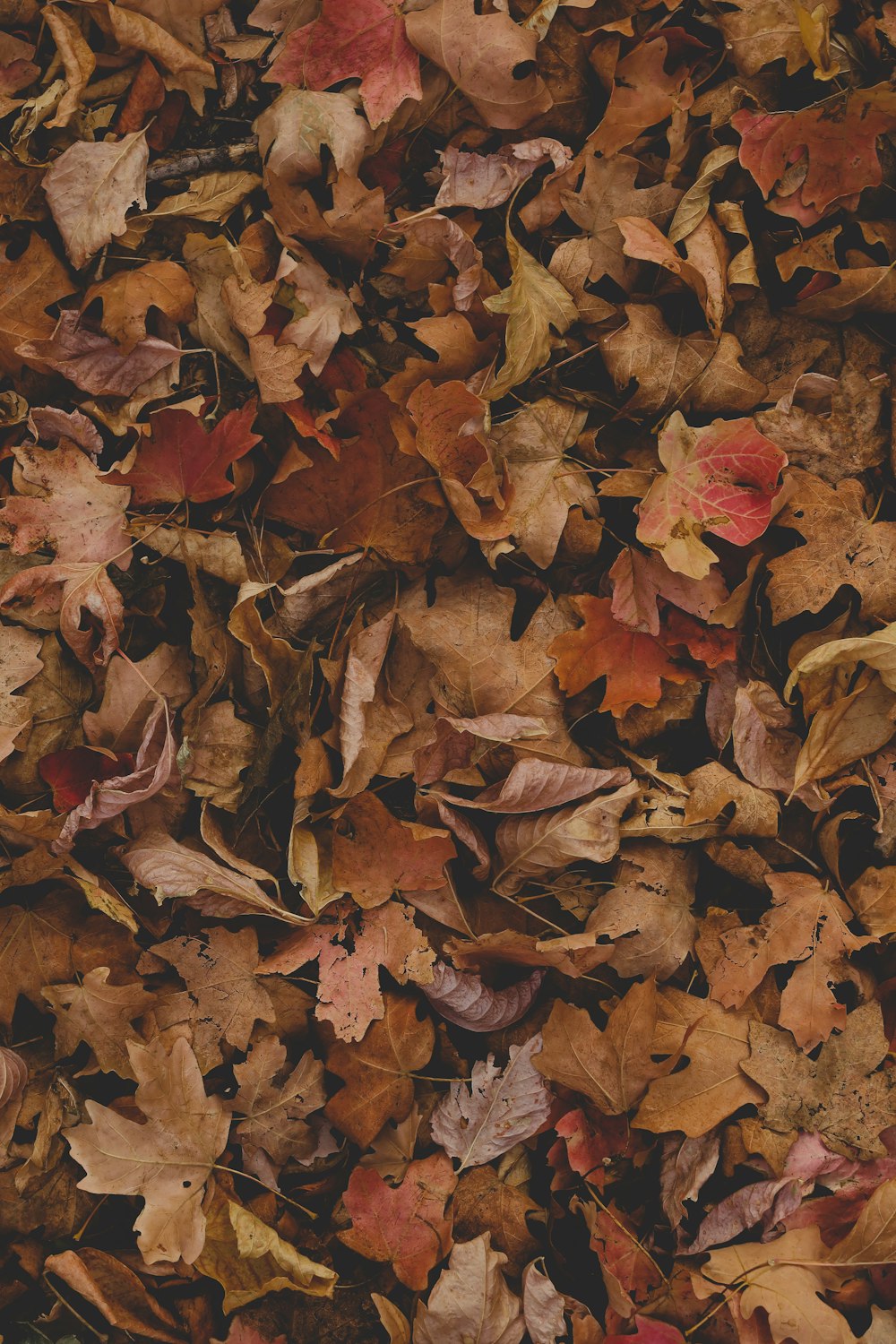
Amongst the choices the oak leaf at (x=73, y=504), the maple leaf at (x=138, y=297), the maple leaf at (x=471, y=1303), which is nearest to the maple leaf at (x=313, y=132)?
the maple leaf at (x=138, y=297)

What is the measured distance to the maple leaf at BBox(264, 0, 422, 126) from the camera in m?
2.14

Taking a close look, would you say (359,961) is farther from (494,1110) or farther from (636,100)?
(636,100)

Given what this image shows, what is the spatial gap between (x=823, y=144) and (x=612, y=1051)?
201 cm

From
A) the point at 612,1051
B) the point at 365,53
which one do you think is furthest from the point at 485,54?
the point at 612,1051

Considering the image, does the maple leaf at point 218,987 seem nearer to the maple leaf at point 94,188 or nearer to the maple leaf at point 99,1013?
the maple leaf at point 99,1013

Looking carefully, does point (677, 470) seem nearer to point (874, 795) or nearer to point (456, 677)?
point (456, 677)

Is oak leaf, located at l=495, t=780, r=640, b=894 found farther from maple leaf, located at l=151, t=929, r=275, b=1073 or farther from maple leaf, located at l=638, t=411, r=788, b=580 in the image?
maple leaf, located at l=151, t=929, r=275, b=1073

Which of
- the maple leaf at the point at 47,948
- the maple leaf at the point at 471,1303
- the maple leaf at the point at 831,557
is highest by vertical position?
the maple leaf at the point at 831,557

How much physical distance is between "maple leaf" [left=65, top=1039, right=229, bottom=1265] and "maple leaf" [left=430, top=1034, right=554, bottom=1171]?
0.52m

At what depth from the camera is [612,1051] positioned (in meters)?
2.10

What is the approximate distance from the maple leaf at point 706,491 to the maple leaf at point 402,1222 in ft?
4.73

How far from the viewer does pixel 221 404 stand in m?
2.24

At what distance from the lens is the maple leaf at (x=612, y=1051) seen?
2.10 meters

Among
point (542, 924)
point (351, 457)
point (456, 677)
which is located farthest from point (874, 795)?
point (351, 457)
